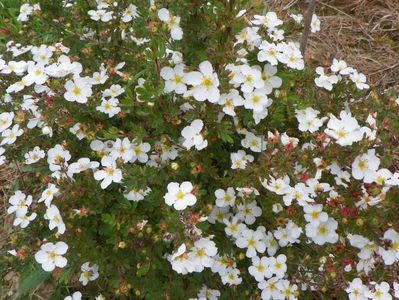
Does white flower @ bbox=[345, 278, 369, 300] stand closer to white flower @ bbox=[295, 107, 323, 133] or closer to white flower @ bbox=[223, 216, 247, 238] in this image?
white flower @ bbox=[223, 216, 247, 238]

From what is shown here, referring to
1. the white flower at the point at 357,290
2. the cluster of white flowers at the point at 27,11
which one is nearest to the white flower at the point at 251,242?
the white flower at the point at 357,290

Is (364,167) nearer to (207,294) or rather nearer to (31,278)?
(207,294)

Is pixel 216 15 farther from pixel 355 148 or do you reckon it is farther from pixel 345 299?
pixel 345 299

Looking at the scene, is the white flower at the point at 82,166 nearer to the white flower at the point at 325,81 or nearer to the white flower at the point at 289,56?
the white flower at the point at 289,56

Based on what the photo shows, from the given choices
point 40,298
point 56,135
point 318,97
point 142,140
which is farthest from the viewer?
point 40,298

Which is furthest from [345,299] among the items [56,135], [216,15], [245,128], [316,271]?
[56,135]

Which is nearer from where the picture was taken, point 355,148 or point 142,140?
point 355,148
